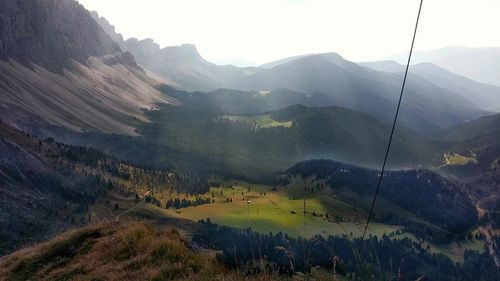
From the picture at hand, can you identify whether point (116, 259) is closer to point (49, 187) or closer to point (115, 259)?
point (115, 259)

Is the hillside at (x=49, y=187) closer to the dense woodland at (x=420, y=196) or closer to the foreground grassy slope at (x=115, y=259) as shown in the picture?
the foreground grassy slope at (x=115, y=259)

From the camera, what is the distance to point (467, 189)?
194 metres

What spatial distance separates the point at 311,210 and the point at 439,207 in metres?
71.8

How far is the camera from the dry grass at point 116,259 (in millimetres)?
10117

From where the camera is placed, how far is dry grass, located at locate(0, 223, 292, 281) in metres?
10.1

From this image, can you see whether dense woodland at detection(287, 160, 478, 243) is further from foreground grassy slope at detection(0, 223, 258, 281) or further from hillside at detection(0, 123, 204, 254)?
foreground grassy slope at detection(0, 223, 258, 281)

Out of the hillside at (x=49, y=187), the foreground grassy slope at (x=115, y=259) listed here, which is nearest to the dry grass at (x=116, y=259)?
the foreground grassy slope at (x=115, y=259)

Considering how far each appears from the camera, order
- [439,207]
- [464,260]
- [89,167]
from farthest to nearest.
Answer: [439,207] < [464,260] < [89,167]

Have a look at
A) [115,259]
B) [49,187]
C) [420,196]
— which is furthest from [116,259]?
[420,196]

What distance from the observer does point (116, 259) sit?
1206 cm

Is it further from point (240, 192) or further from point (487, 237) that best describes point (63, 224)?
point (487, 237)

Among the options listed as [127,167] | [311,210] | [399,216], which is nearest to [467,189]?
[399,216]

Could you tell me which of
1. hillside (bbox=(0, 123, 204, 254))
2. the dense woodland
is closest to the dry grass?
hillside (bbox=(0, 123, 204, 254))

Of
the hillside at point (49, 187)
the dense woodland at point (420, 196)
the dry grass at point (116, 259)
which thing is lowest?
the dense woodland at point (420, 196)
